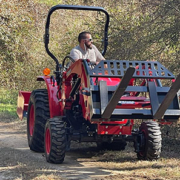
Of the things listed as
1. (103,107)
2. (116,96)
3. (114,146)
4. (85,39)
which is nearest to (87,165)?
(103,107)

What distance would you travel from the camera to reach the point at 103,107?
5590mm

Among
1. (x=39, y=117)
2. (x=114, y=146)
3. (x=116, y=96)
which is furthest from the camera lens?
(x=114, y=146)

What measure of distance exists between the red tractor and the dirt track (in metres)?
0.24

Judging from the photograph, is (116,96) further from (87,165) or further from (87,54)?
(87,54)

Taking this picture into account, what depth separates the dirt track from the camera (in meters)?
5.59

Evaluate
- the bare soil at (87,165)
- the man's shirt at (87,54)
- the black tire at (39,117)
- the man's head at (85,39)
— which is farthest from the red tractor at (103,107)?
the man's head at (85,39)

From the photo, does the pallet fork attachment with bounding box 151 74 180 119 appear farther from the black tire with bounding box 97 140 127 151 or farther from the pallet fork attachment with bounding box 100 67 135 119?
the black tire with bounding box 97 140 127 151

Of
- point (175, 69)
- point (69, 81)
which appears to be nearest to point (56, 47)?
point (175, 69)

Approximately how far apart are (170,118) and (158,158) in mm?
1019

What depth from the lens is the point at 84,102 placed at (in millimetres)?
6211

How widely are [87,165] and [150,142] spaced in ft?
3.26

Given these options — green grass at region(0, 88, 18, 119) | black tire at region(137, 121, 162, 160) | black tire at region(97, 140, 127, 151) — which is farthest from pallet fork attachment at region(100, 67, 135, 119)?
green grass at region(0, 88, 18, 119)

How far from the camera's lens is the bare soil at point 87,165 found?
18.3 feet

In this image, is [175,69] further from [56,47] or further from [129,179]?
[56,47]
